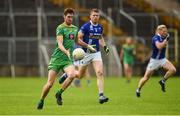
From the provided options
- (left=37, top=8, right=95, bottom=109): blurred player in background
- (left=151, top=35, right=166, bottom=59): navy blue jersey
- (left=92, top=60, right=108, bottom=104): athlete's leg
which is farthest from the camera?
(left=151, top=35, right=166, bottom=59): navy blue jersey

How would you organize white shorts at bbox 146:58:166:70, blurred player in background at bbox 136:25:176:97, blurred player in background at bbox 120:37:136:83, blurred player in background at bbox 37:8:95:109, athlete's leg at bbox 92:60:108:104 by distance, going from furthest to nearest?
blurred player in background at bbox 120:37:136:83 < white shorts at bbox 146:58:166:70 < blurred player in background at bbox 136:25:176:97 < athlete's leg at bbox 92:60:108:104 < blurred player in background at bbox 37:8:95:109

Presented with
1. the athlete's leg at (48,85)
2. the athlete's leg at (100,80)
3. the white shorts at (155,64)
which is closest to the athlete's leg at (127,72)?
the white shorts at (155,64)

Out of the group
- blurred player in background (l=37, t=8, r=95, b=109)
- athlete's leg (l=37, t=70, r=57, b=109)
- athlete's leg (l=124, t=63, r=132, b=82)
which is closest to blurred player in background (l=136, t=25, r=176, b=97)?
blurred player in background (l=37, t=8, r=95, b=109)

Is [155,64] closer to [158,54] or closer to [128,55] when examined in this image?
[158,54]

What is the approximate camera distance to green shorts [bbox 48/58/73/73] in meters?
18.1

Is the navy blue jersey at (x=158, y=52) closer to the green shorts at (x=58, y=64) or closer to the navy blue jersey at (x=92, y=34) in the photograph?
the navy blue jersey at (x=92, y=34)

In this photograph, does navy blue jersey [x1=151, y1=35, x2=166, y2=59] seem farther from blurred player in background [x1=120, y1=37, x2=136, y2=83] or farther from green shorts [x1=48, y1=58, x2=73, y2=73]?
blurred player in background [x1=120, y1=37, x2=136, y2=83]

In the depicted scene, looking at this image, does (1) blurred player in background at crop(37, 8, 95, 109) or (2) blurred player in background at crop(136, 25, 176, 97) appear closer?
(1) blurred player in background at crop(37, 8, 95, 109)

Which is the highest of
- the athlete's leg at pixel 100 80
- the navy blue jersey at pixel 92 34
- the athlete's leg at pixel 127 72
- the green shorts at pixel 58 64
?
the navy blue jersey at pixel 92 34

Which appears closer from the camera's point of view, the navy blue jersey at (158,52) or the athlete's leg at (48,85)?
the athlete's leg at (48,85)

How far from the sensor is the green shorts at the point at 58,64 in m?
18.1

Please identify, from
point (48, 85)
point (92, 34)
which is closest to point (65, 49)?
point (48, 85)

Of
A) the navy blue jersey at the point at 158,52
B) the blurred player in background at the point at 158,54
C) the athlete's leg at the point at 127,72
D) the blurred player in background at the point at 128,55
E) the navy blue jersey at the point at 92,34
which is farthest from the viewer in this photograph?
the blurred player in background at the point at 128,55

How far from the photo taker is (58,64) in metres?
18.2
